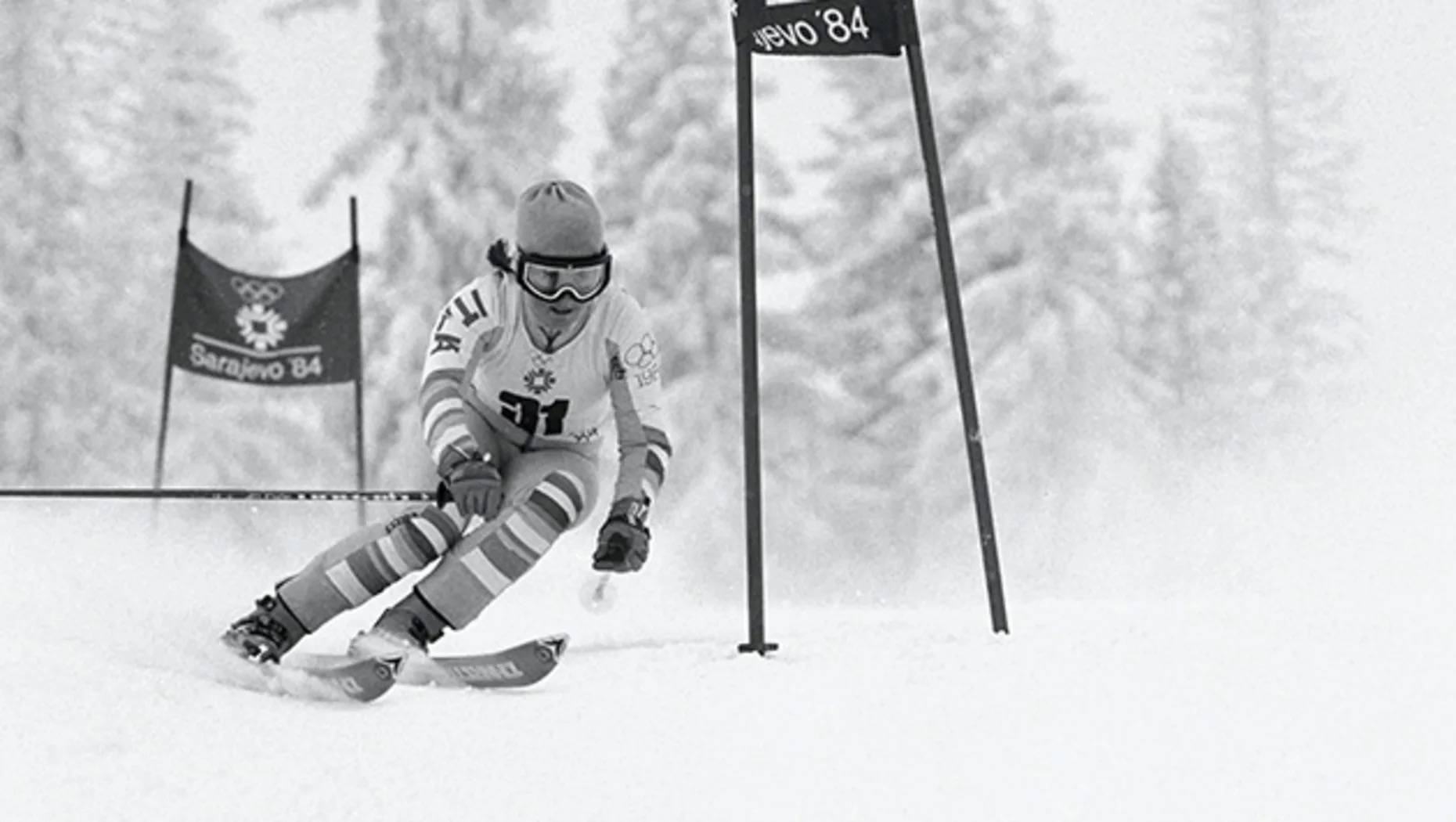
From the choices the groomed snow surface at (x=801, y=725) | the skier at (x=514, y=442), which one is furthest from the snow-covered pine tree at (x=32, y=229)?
the skier at (x=514, y=442)

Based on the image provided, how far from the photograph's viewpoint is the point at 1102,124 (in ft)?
67.3

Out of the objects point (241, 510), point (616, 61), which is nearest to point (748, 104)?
point (616, 61)

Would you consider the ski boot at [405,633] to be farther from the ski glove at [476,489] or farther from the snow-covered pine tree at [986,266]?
the snow-covered pine tree at [986,266]

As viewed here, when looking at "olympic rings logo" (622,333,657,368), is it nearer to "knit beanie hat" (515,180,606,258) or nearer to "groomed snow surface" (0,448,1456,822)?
"knit beanie hat" (515,180,606,258)

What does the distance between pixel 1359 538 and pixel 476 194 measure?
33.9 feet

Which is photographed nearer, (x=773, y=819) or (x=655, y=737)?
(x=773, y=819)

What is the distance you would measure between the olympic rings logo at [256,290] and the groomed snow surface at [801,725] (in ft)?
22.4

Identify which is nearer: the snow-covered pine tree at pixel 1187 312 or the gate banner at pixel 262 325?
the gate banner at pixel 262 325

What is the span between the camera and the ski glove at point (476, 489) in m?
4.41

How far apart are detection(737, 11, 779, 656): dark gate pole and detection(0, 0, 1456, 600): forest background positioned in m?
12.7

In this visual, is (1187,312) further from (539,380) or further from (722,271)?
(539,380)

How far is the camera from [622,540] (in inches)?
183

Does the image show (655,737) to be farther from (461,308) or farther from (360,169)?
(360,169)

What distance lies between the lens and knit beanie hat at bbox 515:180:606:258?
4.80 m
